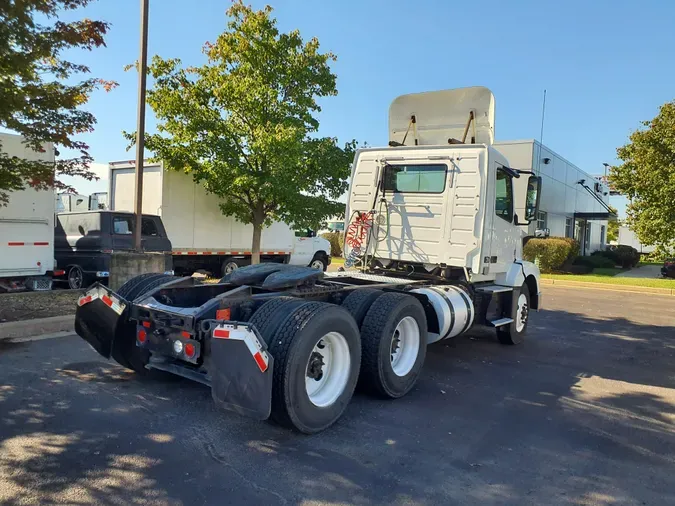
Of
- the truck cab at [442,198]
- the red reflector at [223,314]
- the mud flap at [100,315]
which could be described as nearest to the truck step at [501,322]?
the truck cab at [442,198]

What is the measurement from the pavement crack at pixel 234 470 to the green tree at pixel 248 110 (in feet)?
29.3

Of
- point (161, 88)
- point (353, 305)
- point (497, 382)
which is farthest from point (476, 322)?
point (161, 88)

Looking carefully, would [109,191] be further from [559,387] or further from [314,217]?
[559,387]

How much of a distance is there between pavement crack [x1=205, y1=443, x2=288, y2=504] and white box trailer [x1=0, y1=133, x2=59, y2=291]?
7.48 m

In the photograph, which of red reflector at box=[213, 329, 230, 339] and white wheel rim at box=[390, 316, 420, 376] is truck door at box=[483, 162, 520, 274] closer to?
white wheel rim at box=[390, 316, 420, 376]

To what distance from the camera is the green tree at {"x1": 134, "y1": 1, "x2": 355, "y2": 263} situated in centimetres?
1248

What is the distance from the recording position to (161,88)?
12.7m

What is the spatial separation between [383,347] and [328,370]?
0.66m

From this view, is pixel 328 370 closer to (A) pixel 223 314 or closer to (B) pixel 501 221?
(A) pixel 223 314

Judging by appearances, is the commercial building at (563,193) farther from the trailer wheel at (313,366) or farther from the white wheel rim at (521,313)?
the trailer wheel at (313,366)

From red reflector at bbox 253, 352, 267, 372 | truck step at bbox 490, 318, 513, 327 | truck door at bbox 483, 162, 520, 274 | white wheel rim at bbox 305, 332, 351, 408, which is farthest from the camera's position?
truck step at bbox 490, 318, 513, 327

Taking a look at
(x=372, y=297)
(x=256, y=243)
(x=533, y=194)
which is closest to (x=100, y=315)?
(x=372, y=297)

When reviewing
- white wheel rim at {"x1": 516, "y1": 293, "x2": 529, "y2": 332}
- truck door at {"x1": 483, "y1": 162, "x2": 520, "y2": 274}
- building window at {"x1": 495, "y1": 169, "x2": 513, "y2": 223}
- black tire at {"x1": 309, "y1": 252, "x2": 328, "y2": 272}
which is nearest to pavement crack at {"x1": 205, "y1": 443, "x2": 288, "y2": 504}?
truck door at {"x1": 483, "y1": 162, "x2": 520, "y2": 274}

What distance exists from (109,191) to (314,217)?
599 centimetres
